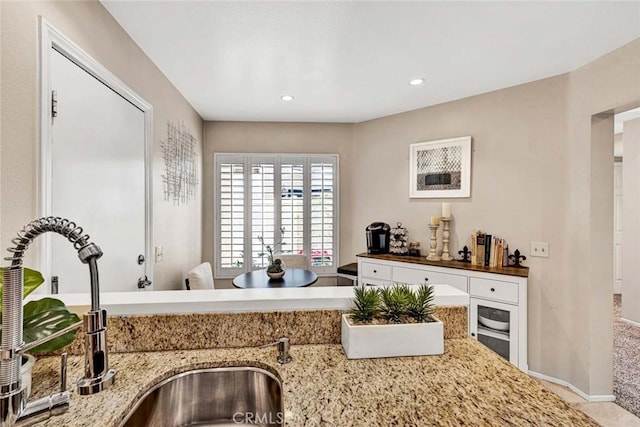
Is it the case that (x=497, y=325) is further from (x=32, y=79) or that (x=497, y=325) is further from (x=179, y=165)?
(x=32, y=79)

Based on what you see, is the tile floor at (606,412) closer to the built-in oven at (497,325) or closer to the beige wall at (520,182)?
the beige wall at (520,182)

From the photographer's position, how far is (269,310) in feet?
3.42

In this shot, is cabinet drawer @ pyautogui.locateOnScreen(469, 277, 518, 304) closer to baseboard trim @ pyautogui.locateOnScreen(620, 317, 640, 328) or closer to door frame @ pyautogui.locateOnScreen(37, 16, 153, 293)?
baseboard trim @ pyautogui.locateOnScreen(620, 317, 640, 328)

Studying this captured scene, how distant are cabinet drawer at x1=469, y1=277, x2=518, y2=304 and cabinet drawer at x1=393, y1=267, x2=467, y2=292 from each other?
3.2 inches

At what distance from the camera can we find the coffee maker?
11.5 ft

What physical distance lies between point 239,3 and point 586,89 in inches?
102

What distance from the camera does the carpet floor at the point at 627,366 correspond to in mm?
2285

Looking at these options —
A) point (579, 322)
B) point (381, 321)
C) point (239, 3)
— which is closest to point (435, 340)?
point (381, 321)

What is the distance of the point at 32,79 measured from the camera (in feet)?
3.99

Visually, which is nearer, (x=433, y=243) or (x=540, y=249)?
(x=540, y=249)

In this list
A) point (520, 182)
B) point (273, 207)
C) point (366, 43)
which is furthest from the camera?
point (273, 207)

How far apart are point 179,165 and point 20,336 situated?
247 cm

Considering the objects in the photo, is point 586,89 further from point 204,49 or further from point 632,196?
point 204,49

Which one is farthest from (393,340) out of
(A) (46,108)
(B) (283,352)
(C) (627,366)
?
(C) (627,366)
